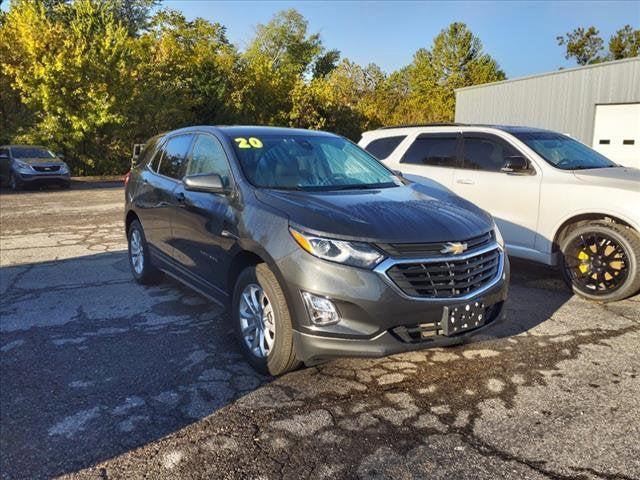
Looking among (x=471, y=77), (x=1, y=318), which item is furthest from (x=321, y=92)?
(x=1, y=318)

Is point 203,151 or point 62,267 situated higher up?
point 203,151

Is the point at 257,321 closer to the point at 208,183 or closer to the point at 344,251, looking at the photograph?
the point at 344,251

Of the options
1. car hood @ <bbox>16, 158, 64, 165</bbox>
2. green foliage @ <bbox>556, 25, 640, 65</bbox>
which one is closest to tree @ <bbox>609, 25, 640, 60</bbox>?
green foliage @ <bbox>556, 25, 640, 65</bbox>

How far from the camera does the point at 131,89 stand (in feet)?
76.0

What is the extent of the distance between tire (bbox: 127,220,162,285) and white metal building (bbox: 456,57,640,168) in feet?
55.0

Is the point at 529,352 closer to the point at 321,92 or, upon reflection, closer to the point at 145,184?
the point at 145,184

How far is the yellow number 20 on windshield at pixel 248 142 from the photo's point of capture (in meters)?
4.39

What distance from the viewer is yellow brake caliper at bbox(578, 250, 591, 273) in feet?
17.8

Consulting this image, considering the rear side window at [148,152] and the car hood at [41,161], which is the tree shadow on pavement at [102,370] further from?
the car hood at [41,161]

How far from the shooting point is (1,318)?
497 centimetres

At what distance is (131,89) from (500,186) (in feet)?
67.5

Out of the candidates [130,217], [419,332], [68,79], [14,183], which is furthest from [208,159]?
[68,79]

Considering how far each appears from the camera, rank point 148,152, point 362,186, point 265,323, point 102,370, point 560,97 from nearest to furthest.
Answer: point 265,323
point 102,370
point 362,186
point 148,152
point 560,97

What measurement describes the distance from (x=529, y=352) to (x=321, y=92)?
29791 mm
